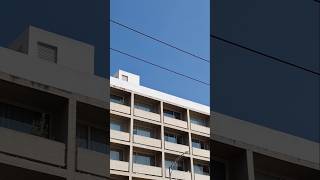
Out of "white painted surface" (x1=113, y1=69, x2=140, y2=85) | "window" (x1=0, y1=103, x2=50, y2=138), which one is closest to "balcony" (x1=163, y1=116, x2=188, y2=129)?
"white painted surface" (x1=113, y1=69, x2=140, y2=85)

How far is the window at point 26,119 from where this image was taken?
1896 mm

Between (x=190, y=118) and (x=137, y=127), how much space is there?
10cm

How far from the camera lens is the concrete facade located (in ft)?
4.20

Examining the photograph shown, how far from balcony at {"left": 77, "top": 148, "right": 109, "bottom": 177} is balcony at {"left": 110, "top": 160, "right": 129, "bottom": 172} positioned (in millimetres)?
36

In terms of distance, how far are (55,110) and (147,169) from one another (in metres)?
0.78

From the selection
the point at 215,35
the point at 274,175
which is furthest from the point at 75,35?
the point at 274,175

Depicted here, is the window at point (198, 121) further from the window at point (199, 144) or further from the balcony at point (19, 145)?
the balcony at point (19, 145)

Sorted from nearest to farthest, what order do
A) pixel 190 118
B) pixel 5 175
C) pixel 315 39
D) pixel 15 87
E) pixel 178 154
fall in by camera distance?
pixel 178 154 → pixel 190 118 → pixel 315 39 → pixel 15 87 → pixel 5 175

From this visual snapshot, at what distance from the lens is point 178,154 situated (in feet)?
3.78

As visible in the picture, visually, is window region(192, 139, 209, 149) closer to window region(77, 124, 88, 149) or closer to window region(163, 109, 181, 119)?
window region(163, 109, 181, 119)

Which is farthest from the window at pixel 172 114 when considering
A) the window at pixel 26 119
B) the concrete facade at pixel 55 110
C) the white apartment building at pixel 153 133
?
the window at pixel 26 119

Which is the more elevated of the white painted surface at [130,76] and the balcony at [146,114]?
the white painted surface at [130,76]

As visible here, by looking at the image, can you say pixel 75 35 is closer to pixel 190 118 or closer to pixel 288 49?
pixel 190 118

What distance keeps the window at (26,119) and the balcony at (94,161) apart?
0.44 m
